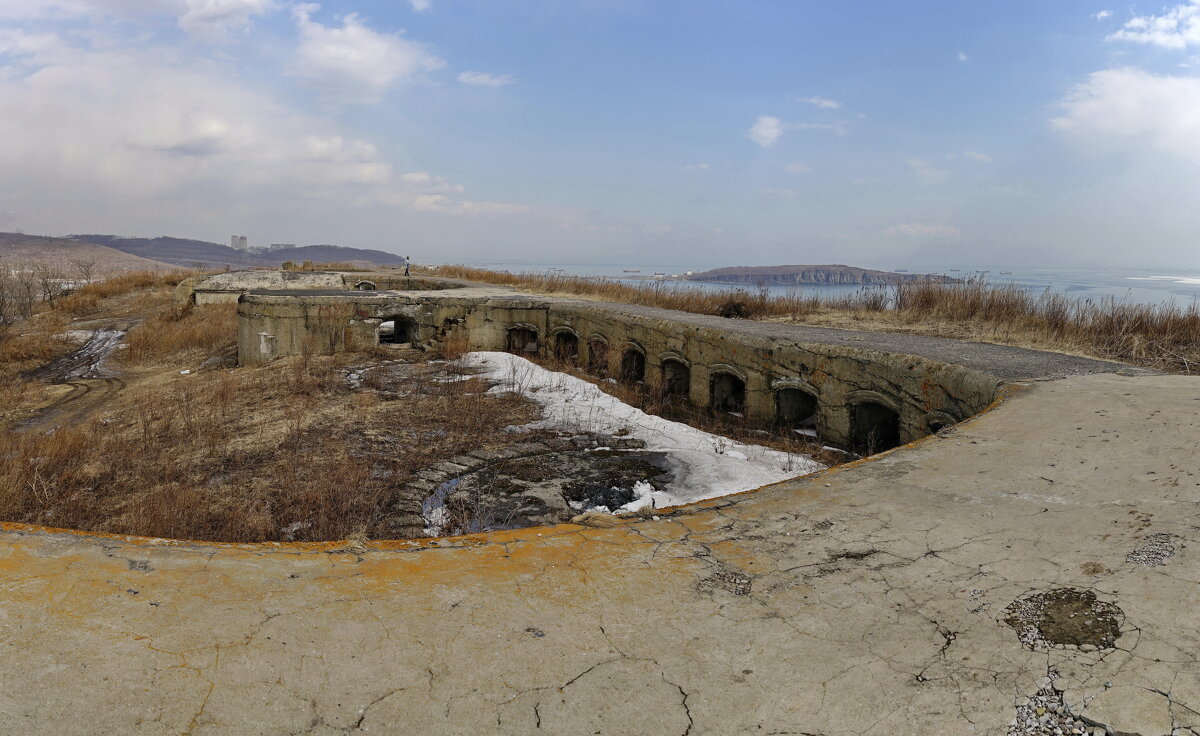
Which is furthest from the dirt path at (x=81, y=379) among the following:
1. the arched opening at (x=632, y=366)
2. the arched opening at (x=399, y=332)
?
the arched opening at (x=632, y=366)

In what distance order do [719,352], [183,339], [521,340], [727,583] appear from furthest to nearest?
[183,339]
[521,340]
[719,352]
[727,583]

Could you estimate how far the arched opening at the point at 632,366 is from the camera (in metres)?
13.0

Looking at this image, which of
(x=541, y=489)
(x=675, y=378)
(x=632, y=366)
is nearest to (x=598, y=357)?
(x=632, y=366)

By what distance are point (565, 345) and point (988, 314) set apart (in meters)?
8.30

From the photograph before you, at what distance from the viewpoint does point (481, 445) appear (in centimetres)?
827

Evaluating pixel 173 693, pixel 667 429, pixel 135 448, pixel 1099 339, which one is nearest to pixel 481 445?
pixel 667 429

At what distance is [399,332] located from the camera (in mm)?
17328

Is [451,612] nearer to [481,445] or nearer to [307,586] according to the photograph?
[307,586]

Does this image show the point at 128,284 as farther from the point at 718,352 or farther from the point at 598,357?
the point at 718,352

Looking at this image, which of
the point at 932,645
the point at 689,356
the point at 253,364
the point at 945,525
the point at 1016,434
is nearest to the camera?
the point at 932,645

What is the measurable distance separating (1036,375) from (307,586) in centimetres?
702

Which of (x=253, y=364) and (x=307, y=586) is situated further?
(x=253, y=364)

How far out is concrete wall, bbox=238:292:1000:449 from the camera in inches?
302

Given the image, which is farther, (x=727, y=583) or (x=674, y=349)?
(x=674, y=349)
